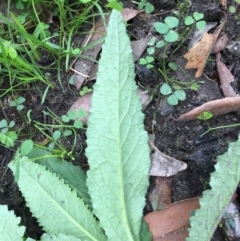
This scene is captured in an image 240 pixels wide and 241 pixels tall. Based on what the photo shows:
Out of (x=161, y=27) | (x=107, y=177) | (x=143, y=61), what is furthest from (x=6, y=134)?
(x=161, y=27)

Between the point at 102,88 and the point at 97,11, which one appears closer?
the point at 102,88

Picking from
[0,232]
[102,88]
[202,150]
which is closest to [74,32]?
[102,88]

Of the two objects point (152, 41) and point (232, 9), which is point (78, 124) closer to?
point (152, 41)

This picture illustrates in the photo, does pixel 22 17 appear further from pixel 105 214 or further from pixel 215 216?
pixel 215 216

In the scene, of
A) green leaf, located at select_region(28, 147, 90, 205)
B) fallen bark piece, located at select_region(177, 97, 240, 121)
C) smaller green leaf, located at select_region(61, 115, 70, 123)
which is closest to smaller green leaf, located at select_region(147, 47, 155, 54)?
fallen bark piece, located at select_region(177, 97, 240, 121)

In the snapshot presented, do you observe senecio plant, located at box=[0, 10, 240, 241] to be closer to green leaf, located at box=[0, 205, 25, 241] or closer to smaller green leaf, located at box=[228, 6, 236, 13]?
green leaf, located at box=[0, 205, 25, 241]

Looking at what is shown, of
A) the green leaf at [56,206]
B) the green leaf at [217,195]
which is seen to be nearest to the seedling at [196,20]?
the green leaf at [217,195]
